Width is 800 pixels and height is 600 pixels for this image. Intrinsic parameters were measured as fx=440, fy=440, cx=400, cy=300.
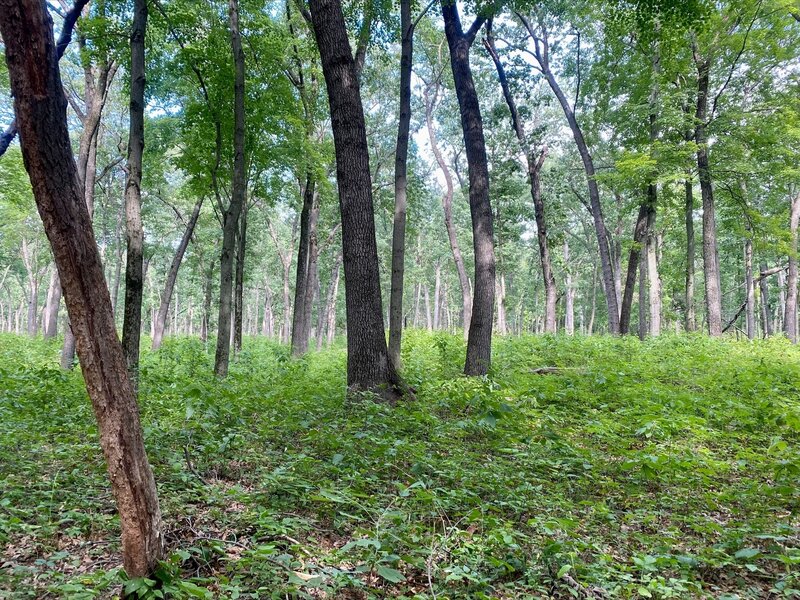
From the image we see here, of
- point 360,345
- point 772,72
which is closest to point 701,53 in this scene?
point 772,72

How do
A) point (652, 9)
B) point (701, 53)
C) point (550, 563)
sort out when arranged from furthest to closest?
point (701, 53)
point (652, 9)
point (550, 563)

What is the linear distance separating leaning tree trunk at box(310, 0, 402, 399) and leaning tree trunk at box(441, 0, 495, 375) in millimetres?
2457

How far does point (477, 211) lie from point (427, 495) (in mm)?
6100

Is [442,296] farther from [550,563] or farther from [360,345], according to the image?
[550,563]

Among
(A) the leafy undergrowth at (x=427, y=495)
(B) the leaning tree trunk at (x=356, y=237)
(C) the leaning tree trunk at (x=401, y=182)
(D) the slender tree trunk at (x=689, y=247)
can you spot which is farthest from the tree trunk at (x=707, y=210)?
(B) the leaning tree trunk at (x=356, y=237)

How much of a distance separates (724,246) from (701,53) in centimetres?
2176

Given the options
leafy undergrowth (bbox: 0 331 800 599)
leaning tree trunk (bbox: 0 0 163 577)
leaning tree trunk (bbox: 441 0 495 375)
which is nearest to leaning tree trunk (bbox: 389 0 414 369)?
leaning tree trunk (bbox: 441 0 495 375)

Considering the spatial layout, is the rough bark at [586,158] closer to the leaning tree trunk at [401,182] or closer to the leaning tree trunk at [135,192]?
the leaning tree trunk at [401,182]

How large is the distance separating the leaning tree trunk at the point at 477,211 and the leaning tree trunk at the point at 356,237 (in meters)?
2.46

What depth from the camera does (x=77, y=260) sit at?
6.85ft

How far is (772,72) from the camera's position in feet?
52.1

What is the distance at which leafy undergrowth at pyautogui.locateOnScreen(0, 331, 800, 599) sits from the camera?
250 cm

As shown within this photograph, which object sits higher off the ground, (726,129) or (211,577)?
(726,129)

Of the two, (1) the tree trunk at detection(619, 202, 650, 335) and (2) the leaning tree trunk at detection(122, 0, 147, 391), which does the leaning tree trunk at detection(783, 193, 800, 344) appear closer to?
(1) the tree trunk at detection(619, 202, 650, 335)
